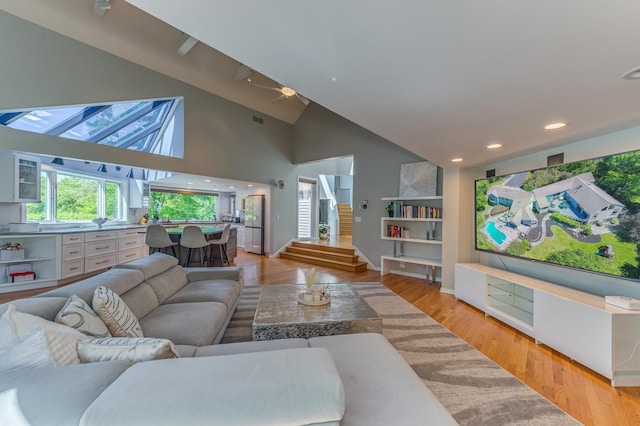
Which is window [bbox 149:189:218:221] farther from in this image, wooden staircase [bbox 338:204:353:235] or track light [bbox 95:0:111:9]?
track light [bbox 95:0:111:9]

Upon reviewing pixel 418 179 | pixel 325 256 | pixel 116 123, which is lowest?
pixel 325 256

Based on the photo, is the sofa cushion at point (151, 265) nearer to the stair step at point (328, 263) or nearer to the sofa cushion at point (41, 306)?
the sofa cushion at point (41, 306)

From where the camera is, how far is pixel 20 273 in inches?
158

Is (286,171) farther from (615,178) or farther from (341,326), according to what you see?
(615,178)

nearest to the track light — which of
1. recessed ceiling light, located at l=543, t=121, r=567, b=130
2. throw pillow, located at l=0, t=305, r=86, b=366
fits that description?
throw pillow, located at l=0, t=305, r=86, b=366

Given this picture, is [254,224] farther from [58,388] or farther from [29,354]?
[58,388]

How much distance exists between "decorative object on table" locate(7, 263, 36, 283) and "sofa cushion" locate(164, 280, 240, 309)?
10.4 ft

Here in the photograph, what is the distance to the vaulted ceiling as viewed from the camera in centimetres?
102

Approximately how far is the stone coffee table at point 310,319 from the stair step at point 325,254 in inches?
139

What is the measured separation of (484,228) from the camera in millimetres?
3584

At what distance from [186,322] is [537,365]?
2928mm

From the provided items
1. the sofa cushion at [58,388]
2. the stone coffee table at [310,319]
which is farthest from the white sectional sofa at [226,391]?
the stone coffee table at [310,319]

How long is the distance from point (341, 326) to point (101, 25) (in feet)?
18.8

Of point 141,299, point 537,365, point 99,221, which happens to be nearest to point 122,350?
point 141,299
